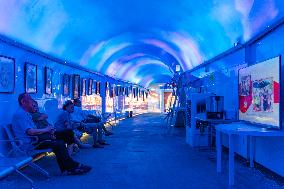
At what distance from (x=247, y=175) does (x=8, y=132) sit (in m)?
3.70

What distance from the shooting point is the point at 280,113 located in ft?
18.6

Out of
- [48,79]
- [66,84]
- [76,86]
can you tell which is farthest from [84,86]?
[48,79]

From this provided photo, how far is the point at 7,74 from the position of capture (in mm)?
7438

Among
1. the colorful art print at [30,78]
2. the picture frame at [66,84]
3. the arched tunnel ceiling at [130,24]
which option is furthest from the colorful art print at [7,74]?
the picture frame at [66,84]

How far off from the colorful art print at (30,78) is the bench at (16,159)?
2067 millimetres

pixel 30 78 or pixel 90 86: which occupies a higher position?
pixel 90 86

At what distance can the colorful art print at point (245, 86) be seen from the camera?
275 inches

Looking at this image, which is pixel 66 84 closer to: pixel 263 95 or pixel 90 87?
pixel 90 87

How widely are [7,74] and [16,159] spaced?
2357mm

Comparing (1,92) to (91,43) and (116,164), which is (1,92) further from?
(91,43)

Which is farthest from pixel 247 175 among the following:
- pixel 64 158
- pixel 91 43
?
pixel 91 43

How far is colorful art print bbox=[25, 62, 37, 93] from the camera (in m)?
8.59

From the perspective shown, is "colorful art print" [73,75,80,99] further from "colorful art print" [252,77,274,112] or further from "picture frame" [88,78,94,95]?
"colorful art print" [252,77,274,112]

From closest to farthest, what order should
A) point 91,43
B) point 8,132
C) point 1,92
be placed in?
point 8,132, point 1,92, point 91,43
